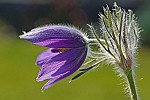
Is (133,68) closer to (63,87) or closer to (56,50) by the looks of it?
(56,50)

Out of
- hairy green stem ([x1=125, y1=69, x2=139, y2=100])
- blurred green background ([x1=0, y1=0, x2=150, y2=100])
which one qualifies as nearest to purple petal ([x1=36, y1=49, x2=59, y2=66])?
hairy green stem ([x1=125, y1=69, x2=139, y2=100])

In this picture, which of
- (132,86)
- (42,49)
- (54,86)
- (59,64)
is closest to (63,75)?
(59,64)

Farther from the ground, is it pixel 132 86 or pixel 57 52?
pixel 57 52

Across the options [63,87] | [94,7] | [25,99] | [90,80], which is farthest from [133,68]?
[94,7]

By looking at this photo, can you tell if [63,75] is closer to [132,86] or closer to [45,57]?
[45,57]

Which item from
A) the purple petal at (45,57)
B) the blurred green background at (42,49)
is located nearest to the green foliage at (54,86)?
the blurred green background at (42,49)

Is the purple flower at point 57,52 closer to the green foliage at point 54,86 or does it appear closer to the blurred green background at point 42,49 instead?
the blurred green background at point 42,49

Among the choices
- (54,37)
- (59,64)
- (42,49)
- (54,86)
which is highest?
(42,49)
